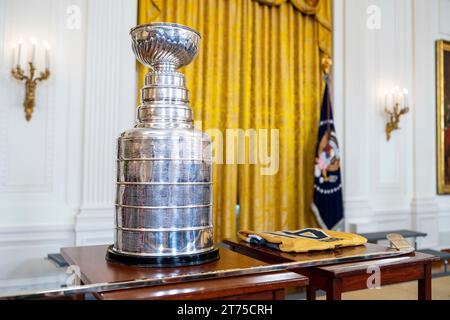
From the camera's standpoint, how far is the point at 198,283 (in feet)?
4.17

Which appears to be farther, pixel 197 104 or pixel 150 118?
pixel 197 104

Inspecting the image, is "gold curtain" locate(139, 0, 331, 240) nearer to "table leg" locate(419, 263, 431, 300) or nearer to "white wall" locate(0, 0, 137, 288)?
"white wall" locate(0, 0, 137, 288)

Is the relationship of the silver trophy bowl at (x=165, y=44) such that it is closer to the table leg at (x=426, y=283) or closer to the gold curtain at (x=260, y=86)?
the table leg at (x=426, y=283)

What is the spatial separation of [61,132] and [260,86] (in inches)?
89.0

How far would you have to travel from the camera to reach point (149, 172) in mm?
1412

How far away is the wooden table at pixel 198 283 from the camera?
118 centimetres

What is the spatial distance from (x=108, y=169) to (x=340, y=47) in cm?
337

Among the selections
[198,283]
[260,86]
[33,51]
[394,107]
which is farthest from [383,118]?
[198,283]

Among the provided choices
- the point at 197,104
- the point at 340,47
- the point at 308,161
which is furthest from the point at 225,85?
the point at 340,47

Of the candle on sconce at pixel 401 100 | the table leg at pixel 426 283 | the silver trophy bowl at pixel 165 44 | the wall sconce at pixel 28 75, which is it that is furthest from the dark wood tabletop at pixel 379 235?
the silver trophy bowl at pixel 165 44

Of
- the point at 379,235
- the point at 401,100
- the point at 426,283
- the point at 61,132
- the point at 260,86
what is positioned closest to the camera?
the point at 426,283

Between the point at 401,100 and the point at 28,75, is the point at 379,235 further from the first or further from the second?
the point at 28,75

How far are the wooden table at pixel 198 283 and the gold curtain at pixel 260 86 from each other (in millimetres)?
A: 3474
